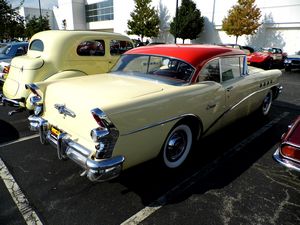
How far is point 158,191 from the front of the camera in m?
3.02

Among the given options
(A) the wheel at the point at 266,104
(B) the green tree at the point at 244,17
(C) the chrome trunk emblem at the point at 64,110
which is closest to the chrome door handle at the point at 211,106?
(C) the chrome trunk emblem at the point at 64,110

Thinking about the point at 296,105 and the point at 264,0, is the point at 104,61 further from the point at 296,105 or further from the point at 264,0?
the point at 264,0

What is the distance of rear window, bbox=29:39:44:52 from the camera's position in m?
6.15

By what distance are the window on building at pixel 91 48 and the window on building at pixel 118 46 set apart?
34 cm

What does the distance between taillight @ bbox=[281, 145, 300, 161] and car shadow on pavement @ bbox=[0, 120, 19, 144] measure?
13.9 ft

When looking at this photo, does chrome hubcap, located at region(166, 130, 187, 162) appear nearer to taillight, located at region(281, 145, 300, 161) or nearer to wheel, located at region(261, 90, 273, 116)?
taillight, located at region(281, 145, 300, 161)

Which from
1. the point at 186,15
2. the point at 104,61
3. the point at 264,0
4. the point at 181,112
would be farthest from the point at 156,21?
the point at 181,112

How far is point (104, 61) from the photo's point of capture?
6.84 m

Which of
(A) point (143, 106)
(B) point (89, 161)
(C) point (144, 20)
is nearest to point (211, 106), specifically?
(A) point (143, 106)

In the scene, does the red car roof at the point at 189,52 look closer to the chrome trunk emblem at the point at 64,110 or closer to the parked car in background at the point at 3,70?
the chrome trunk emblem at the point at 64,110

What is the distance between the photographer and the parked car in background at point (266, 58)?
14.9m

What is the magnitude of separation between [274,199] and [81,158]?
2.25 m

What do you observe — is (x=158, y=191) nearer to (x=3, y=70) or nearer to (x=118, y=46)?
(x=118, y=46)

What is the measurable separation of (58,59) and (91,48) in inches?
42.5
